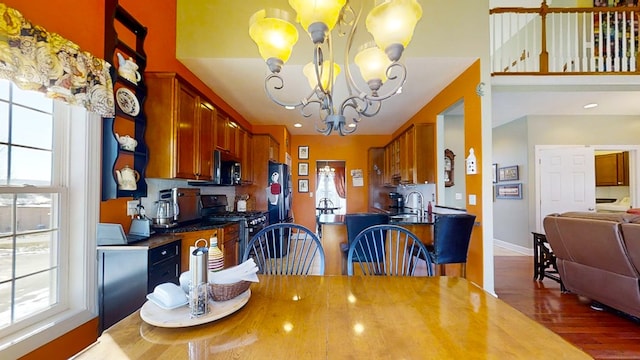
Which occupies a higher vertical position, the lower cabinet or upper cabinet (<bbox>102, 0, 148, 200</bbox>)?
upper cabinet (<bbox>102, 0, 148, 200</bbox>)

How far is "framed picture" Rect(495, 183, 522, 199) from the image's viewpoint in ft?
17.5

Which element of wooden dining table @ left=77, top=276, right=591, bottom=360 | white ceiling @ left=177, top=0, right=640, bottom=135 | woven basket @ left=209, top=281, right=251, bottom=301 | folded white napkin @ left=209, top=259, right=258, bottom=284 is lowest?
wooden dining table @ left=77, top=276, right=591, bottom=360

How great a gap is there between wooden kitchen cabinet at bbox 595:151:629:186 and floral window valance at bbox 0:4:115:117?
8448 millimetres

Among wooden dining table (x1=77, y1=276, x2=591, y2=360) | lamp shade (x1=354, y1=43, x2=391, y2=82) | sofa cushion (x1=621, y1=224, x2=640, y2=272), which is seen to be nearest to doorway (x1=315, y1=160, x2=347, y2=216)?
sofa cushion (x1=621, y1=224, x2=640, y2=272)

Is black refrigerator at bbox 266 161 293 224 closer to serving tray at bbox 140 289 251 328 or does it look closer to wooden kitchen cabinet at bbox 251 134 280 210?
wooden kitchen cabinet at bbox 251 134 280 210

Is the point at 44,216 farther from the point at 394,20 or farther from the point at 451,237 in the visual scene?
the point at 451,237

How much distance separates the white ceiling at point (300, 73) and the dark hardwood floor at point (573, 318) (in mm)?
2521

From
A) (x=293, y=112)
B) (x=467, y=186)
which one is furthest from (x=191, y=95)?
(x=467, y=186)

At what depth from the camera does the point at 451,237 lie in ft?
8.57

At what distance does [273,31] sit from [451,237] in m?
2.34

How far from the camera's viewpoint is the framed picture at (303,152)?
276 inches

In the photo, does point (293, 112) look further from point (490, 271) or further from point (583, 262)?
point (583, 262)

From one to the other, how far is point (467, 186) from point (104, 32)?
12.5ft

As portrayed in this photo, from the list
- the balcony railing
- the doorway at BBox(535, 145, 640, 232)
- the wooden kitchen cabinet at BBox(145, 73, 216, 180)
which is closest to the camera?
the wooden kitchen cabinet at BBox(145, 73, 216, 180)
